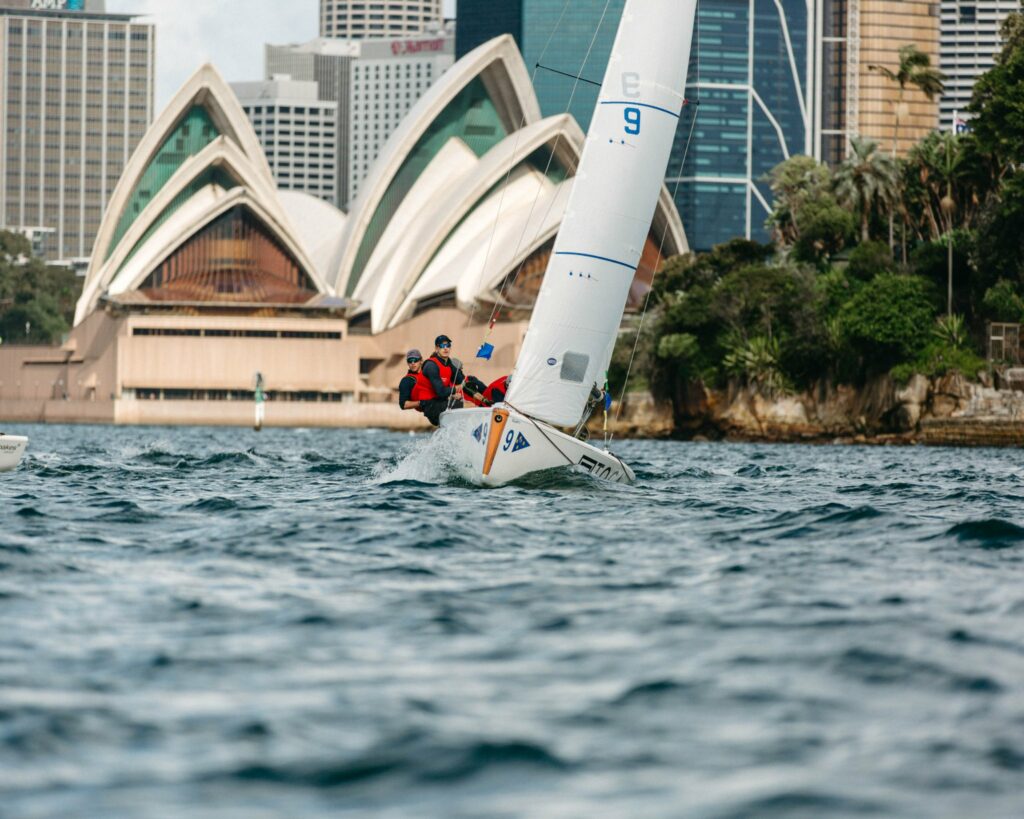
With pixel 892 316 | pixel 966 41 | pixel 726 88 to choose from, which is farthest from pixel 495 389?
pixel 966 41

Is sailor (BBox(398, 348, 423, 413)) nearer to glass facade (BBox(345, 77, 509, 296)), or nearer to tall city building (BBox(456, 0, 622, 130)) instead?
glass facade (BBox(345, 77, 509, 296))

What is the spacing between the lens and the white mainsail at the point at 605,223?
1678cm

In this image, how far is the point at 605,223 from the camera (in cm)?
1716

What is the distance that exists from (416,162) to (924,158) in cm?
3564

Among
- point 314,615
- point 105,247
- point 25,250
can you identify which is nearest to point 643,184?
point 314,615

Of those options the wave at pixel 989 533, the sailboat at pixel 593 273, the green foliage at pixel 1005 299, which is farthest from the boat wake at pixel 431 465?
the green foliage at pixel 1005 299

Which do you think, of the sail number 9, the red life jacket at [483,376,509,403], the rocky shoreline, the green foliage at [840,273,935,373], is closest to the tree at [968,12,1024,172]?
the green foliage at [840,273,935,373]

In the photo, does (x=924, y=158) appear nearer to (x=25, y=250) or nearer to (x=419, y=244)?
(x=419, y=244)

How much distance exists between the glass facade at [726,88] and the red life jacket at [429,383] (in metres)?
136

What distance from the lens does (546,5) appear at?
15488cm

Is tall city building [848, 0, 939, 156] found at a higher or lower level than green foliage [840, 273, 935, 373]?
higher

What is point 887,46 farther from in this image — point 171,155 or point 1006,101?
point 1006,101

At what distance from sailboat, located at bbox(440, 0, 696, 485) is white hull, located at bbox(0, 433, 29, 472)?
615 cm

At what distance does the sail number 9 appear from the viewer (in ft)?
57.3
